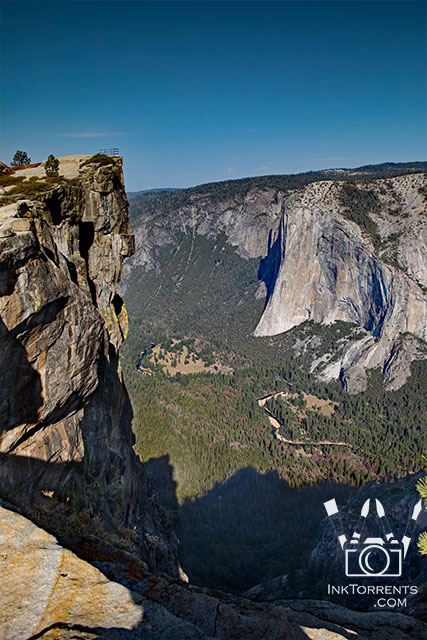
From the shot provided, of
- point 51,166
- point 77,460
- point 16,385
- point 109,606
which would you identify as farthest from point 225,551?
point 109,606

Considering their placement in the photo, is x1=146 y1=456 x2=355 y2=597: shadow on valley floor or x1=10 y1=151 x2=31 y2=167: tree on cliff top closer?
x1=10 y1=151 x2=31 y2=167: tree on cliff top

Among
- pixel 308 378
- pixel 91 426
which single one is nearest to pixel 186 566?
pixel 91 426

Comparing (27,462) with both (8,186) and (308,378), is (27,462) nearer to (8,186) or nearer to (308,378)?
(8,186)

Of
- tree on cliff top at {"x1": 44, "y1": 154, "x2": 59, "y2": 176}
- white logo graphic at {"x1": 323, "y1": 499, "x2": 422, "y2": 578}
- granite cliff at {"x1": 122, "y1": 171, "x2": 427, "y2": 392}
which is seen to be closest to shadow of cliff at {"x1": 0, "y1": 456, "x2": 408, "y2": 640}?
white logo graphic at {"x1": 323, "y1": 499, "x2": 422, "y2": 578}

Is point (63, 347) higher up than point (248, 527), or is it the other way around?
point (63, 347)

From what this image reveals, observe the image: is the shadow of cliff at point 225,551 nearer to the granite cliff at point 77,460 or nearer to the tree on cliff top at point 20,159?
the granite cliff at point 77,460

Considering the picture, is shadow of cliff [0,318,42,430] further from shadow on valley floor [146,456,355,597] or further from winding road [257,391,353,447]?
winding road [257,391,353,447]

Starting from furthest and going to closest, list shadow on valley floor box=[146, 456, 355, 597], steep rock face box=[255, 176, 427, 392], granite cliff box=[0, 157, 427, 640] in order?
steep rock face box=[255, 176, 427, 392], shadow on valley floor box=[146, 456, 355, 597], granite cliff box=[0, 157, 427, 640]

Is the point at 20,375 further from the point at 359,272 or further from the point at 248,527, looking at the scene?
the point at 359,272
